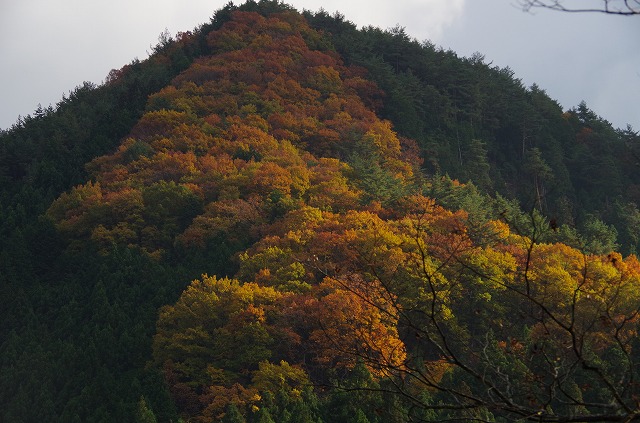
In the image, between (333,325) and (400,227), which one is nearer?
(333,325)

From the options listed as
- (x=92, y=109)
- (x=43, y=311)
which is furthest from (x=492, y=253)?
(x=92, y=109)

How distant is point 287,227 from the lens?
150 feet

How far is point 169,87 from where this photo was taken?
70.6m

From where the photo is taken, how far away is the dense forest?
32.1 metres

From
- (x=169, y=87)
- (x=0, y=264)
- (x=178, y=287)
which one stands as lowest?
(x=178, y=287)

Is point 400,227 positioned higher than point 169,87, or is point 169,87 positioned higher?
point 169,87

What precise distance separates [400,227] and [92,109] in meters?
37.8

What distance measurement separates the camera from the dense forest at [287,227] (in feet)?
105

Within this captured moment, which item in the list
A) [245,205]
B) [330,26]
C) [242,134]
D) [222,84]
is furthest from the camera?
[330,26]

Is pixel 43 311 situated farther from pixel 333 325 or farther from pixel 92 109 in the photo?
pixel 92 109

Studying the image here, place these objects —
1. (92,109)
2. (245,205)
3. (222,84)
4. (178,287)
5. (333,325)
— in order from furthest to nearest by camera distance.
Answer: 1. (92,109)
2. (222,84)
3. (245,205)
4. (178,287)
5. (333,325)

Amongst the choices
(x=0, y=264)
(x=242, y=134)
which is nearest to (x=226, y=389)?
(x=0, y=264)

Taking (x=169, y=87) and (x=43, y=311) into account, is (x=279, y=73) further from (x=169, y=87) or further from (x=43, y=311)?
(x=43, y=311)

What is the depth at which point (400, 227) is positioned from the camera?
45.2m
